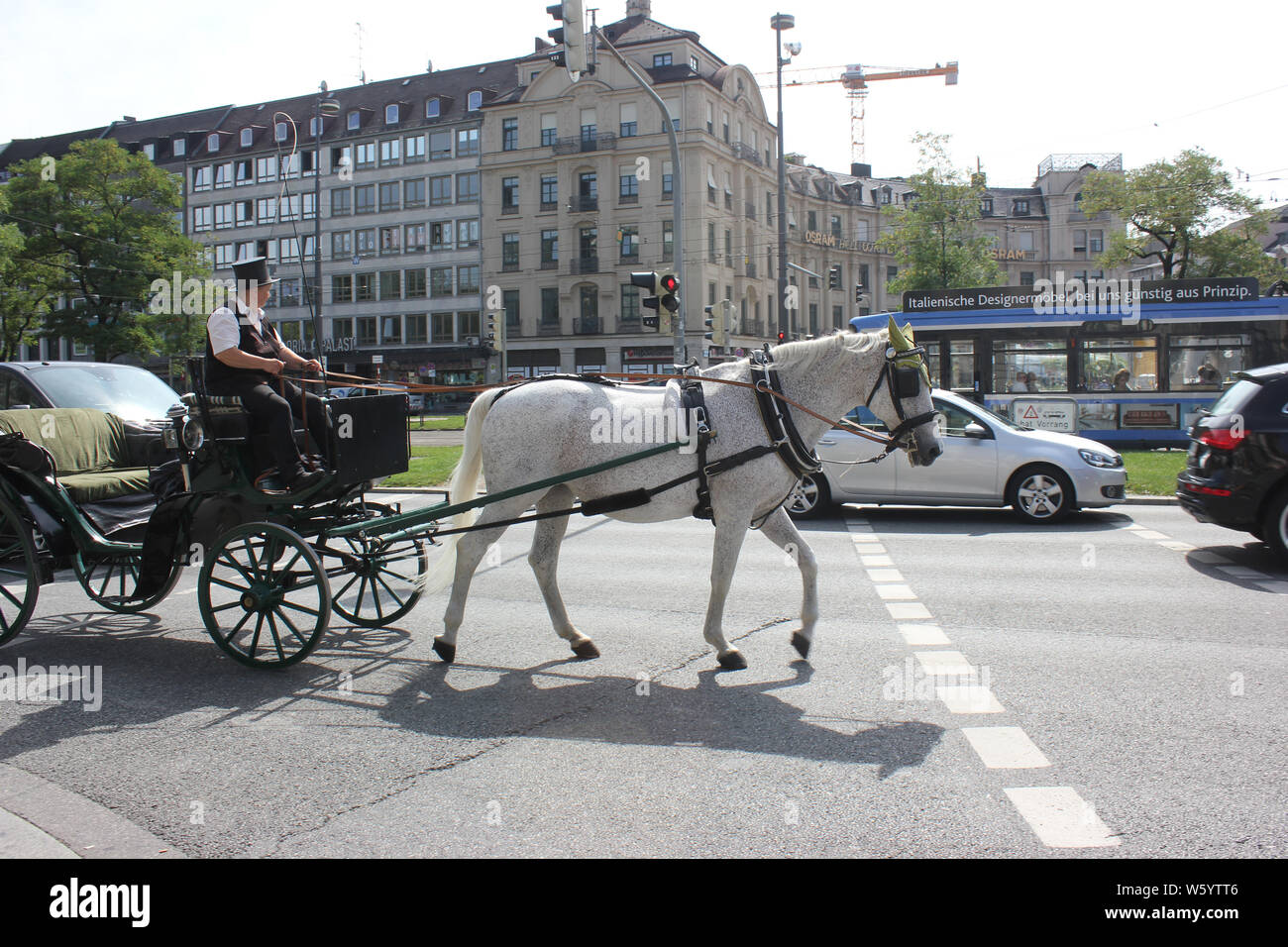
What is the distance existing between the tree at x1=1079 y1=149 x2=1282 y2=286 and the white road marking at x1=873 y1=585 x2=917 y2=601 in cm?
4327

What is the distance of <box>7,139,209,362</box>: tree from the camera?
4712cm

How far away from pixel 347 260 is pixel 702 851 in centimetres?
6811

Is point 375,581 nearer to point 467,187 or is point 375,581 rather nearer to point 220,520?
point 220,520

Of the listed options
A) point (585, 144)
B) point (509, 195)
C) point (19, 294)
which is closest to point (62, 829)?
point (19, 294)

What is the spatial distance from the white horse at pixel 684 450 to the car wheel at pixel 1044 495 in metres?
6.91

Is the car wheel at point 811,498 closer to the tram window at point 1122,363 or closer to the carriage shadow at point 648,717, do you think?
the carriage shadow at point 648,717

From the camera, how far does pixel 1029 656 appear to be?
5949 millimetres

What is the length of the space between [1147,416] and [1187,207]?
27727 mm

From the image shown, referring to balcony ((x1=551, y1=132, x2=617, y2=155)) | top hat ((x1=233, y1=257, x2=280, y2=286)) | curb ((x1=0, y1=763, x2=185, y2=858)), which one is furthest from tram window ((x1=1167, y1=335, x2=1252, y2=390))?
balcony ((x1=551, y1=132, x2=617, y2=155))

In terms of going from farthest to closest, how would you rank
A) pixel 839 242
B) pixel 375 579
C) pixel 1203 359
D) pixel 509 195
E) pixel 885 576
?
pixel 839 242 < pixel 509 195 < pixel 1203 359 < pixel 885 576 < pixel 375 579

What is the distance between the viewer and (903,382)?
571 centimetres

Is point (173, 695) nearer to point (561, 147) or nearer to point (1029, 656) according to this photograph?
point (1029, 656)

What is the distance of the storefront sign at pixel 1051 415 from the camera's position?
58.8 feet
